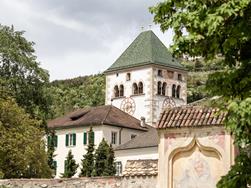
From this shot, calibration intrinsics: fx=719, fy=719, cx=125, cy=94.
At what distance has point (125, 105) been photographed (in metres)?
84.9

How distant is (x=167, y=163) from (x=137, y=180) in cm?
223

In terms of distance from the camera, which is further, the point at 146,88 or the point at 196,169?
the point at 146,88

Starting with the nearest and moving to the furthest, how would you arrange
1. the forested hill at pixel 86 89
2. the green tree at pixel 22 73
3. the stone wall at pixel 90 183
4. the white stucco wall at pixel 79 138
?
the stone wall at pixel 90 183, the green tree at pixel 22 73, the white stucco wall at pixel 79 138, the forested hill at pixel 86 89

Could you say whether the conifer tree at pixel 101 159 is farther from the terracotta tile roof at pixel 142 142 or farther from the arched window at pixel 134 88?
the arched window at pixel 134 88

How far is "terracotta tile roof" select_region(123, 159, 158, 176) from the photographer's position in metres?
19.0

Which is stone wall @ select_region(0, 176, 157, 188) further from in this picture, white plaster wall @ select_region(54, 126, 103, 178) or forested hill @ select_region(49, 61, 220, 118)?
forested hill @ select_region(49, 61, 220, 118)

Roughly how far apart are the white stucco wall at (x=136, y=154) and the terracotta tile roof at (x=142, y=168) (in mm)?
42748

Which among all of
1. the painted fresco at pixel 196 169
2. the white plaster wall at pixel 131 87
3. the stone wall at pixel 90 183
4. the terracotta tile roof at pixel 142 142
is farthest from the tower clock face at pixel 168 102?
the painted fresco at pixel 196 169

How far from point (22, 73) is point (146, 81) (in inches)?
1252

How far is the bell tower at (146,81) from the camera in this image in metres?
83.4

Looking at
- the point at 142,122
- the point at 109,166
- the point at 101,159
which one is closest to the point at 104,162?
the point at 109,166

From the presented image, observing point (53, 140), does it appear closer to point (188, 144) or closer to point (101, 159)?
point (101, 159)

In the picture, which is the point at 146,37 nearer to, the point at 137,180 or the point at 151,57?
the point at 151,57

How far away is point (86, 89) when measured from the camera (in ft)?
363
